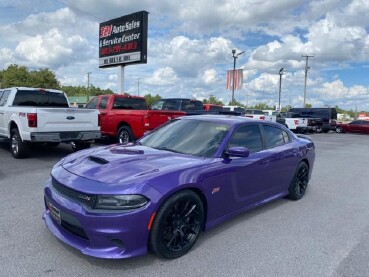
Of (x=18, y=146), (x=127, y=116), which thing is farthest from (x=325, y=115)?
(x=18, y=146)

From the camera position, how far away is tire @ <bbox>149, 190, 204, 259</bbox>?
3428 millimetres

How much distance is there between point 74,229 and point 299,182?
4206 millimetres

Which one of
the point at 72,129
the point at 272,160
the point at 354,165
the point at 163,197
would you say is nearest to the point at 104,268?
the point at 163,197

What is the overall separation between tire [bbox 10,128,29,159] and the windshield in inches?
204

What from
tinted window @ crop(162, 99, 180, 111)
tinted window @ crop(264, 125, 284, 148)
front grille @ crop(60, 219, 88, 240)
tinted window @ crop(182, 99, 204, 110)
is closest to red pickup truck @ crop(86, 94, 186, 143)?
tinted window @ crop(162, 99, 180, 111)

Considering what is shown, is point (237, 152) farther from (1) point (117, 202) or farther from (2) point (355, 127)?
(2) point (355, 127)

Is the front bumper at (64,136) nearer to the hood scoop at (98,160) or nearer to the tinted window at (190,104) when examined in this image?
the hood scoop at (98,160)

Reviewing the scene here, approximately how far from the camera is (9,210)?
16.3 feet

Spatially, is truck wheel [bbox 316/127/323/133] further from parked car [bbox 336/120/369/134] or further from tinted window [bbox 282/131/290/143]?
tinted window [bbox 282/131/290/143]

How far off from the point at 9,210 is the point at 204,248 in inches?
114

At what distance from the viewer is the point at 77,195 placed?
11.1 feet

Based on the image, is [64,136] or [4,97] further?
[4,97]

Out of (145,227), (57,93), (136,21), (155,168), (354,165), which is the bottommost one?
(354,165)

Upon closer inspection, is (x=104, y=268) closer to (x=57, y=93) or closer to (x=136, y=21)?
(x=57, y=93)
